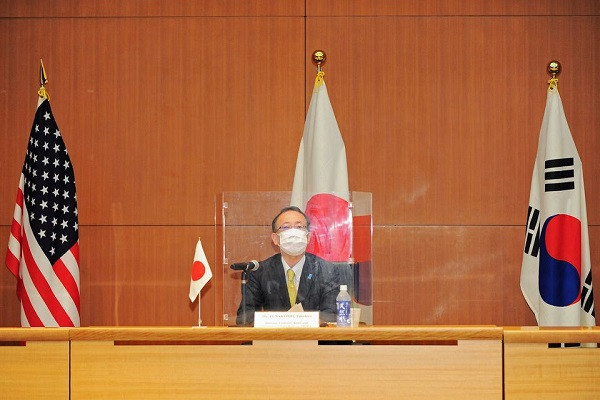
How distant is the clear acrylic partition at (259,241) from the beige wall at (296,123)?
2.05 m

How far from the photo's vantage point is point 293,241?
130 inches


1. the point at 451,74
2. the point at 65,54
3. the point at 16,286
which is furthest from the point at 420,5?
the point at 16,286

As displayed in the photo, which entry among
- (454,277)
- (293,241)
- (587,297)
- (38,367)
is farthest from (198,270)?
(587,297)

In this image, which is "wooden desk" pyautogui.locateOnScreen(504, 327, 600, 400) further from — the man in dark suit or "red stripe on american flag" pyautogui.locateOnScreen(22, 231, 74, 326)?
"red stripe on american flag" pyautogui.locateOnScreen(22, 231, 74, 326)

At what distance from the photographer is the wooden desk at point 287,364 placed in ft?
10.1

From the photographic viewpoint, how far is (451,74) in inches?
211

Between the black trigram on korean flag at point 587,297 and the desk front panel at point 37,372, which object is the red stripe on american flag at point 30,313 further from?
the black trigram on korean flag at point 587,297

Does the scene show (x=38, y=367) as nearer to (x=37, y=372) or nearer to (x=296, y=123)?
(x=37, y=372)

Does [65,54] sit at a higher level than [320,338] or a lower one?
higher

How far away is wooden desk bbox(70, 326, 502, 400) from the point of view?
3.08m

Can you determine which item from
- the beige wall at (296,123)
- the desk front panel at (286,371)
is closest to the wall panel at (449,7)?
the beige wall at (296,123)

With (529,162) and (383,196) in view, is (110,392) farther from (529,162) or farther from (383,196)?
(529,162)

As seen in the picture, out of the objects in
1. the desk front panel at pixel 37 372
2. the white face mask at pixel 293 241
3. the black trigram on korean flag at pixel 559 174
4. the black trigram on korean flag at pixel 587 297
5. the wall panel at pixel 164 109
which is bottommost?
the desk front panel at pixel 37 372

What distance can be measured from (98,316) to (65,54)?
168 centimetres
